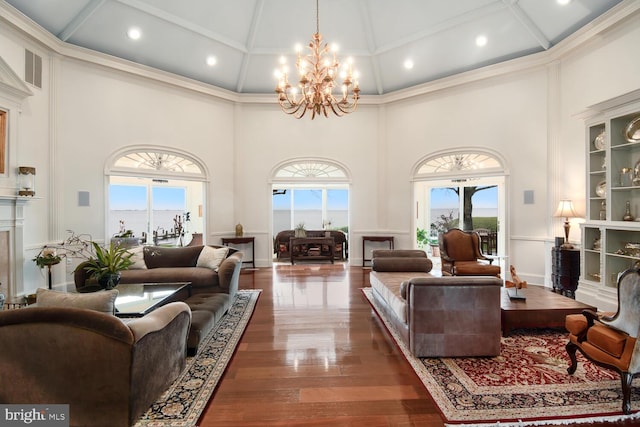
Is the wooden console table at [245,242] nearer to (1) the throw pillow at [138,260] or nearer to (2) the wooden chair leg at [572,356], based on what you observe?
(1) the throw pillow at [138,260]

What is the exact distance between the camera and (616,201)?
4422 millimetres

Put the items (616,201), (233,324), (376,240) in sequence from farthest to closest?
1. (376,240)
2. (616,201)
3. (233,324)

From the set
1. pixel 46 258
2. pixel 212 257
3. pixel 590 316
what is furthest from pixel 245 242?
pixel 590 316

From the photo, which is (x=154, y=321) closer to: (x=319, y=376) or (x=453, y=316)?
(x=319, y=376)

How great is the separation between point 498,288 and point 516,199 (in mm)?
4160

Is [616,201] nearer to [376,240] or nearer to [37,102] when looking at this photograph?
[376,240]

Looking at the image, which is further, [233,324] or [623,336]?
[233,324]

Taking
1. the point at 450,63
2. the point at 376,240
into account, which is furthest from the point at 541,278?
the point at 450,63

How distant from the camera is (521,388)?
101 inches

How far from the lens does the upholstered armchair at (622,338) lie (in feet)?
7.27

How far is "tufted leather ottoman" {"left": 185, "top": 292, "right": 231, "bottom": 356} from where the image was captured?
311 cm

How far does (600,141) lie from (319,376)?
527cm

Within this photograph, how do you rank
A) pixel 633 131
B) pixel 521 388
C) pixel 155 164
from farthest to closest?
pixel 155 164
pixel 633 131
pixel 521 388

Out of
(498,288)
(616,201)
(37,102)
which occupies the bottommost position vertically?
(498,288)
